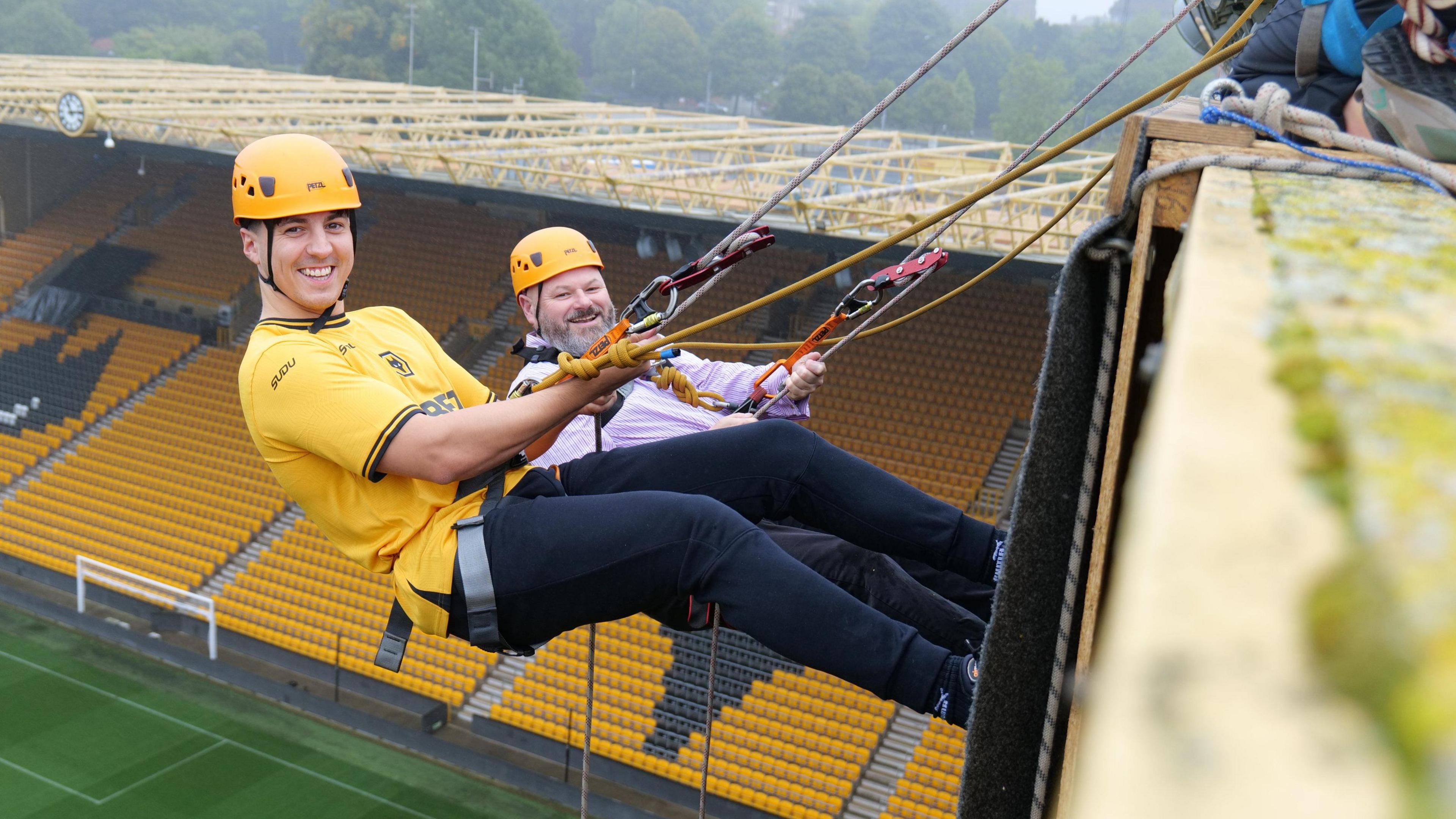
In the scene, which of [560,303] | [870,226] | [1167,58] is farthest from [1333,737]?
[1167,58]

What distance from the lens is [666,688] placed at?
12.6 meters

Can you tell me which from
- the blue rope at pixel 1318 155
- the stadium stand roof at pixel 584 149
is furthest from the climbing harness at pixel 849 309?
the stadium stand roof at pixel 584 149

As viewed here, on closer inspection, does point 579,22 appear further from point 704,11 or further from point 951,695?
point 951,695

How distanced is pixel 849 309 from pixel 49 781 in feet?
37.2

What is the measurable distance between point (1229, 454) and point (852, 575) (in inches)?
109

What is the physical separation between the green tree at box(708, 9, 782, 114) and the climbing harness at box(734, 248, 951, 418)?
57.3 meters

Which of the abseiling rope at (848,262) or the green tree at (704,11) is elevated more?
the green tree at (704,11)

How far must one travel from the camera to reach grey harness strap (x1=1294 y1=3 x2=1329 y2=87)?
2.99 m

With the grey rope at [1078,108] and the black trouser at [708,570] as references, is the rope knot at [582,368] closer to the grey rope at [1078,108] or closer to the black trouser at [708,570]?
the black trouser at [708,570]

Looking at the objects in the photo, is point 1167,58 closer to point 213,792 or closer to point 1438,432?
point 213,792

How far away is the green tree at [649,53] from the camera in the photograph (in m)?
59.8

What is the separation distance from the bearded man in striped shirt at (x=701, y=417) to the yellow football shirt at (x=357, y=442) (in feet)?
1.79

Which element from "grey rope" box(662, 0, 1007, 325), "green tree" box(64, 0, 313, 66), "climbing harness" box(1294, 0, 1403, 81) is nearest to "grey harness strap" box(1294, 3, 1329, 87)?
"climbing harness" box(1294, 0, 1403, 81)

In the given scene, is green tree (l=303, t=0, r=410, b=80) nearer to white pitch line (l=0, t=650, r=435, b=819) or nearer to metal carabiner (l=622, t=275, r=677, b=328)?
white pitch line (l=0, t=650, r=435, b=819)
